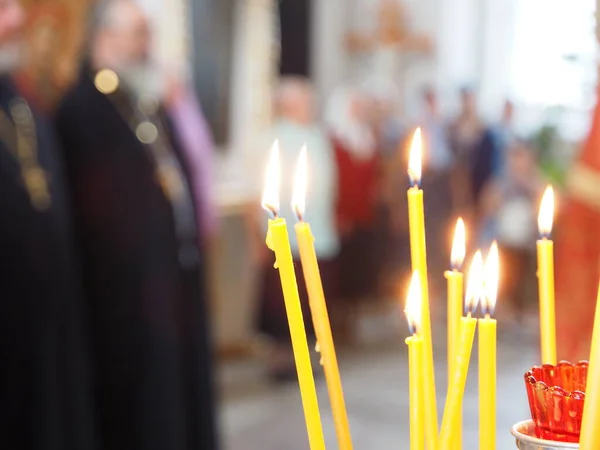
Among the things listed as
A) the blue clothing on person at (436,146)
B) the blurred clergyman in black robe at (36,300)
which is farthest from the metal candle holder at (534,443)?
the blue clothing on person at (436,146)

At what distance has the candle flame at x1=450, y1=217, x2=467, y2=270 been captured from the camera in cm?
40

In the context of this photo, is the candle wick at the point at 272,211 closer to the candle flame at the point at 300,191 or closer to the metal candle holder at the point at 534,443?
the candle flame at the point at 300,191

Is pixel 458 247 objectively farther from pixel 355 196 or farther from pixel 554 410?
pixel 355 196

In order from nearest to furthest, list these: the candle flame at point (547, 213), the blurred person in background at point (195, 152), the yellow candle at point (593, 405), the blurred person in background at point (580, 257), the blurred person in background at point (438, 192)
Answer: the yellow candle at point (593, 405)
the candle flame at point (547, 213)
the blurred person in background at point (580, 257)
the blurred person in background at point (195, 152)
the blurred person in background at point (438, 192)

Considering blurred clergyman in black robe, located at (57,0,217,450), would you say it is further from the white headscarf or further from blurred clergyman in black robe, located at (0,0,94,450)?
the white headscarf

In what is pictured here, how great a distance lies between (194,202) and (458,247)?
1844mm

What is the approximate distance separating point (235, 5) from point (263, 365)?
168 centimetres

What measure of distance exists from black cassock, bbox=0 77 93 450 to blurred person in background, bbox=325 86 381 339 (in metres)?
2.84

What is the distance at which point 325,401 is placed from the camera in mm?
3600

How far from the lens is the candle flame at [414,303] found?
357mm

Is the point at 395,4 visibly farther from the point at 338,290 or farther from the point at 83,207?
the point at 83,207

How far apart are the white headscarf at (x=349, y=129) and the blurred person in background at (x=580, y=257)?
2913 mm

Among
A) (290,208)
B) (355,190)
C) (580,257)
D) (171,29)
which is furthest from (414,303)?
(355,190)

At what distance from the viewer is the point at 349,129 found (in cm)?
492
